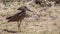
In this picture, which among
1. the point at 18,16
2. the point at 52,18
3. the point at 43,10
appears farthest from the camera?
the point at 43,10

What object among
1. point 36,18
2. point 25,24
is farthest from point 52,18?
point 25,24

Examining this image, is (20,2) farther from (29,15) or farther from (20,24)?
(20,24)

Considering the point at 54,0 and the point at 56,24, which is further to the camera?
the point at 54,0

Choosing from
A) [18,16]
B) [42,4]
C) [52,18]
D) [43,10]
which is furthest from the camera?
[42,4]

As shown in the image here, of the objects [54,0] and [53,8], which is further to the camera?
[54,0]

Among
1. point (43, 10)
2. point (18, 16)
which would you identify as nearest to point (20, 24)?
point (18, 16)

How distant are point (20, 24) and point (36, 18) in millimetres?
1459

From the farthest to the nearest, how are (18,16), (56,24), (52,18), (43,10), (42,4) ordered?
(42,4), (43,10), (52,18), (56,24), (18,16)

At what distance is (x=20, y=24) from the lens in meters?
8.08

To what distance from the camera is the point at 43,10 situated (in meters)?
10.7

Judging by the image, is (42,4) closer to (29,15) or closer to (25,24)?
(29,15)

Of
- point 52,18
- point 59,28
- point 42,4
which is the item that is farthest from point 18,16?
point 42,4

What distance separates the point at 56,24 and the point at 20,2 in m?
4.13

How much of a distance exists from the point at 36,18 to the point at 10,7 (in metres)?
2.35
